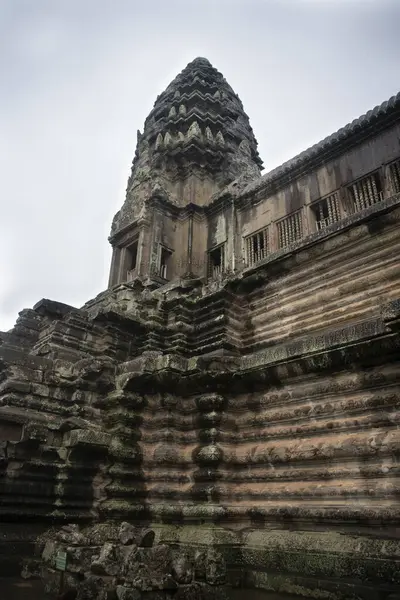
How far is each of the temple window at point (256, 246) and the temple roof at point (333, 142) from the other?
173 cm

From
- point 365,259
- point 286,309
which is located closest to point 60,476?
point 286,309

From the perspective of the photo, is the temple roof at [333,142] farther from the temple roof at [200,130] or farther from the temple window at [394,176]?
the temple roof at [200,130]

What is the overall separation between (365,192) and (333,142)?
7.12 ft

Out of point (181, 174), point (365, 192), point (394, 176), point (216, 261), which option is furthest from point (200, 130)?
point (394, 176)

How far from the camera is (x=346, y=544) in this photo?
675 centimetres

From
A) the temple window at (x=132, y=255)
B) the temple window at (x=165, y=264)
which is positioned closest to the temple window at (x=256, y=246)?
the temple window at (x=165, y=264)

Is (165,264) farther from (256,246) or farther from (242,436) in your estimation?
(242,436)

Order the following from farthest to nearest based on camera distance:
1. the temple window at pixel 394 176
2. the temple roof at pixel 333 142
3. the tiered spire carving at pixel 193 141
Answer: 1. the tiered spire carving at pixel 193 141
2. the temple roof at pixel 333 142
3. the temple window at pixel 394 176

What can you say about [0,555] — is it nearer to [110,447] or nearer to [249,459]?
[110,447]

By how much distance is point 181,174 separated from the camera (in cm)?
1964

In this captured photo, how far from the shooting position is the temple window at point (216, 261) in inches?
645

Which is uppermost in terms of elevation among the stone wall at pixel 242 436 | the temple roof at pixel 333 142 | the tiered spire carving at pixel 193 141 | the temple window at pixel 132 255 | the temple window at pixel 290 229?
the tiered spire carving at pixel 193 141

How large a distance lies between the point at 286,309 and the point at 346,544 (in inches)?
224

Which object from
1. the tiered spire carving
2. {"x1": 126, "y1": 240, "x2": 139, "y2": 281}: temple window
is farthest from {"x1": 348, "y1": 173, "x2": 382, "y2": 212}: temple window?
{"x1": 126, "y1": 240, "x2": 139, "y2": 281}: temple window
